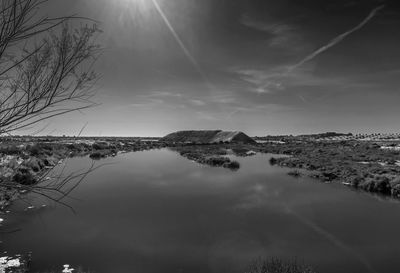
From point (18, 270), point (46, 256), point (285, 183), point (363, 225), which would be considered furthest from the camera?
point (285, 183)

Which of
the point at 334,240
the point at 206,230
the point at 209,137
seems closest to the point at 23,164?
the point at 206,230

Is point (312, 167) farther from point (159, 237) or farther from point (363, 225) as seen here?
point (159, 237)

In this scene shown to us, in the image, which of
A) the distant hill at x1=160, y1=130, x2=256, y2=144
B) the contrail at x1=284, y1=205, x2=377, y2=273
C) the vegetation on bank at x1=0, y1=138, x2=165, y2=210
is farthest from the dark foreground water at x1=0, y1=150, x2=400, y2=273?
the distant hill at x1=160, y1=130, x2=256, y2=144

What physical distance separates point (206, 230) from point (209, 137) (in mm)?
130309

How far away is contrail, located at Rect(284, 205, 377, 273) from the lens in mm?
9781

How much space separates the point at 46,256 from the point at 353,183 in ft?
81.9

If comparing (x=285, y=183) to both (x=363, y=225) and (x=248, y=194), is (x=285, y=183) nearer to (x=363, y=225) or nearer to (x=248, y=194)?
(x=248, y=194)

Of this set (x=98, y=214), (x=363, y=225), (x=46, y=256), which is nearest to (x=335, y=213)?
(x=363, y=225)

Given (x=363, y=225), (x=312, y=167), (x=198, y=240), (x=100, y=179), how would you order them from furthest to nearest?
(x=312, y=167)
(x=100, y=179)
(x=363, y=225)
(x=198, y=240)

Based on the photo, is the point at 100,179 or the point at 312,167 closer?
the point at 100,179

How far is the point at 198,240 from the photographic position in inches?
468

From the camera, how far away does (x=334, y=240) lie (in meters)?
12.0

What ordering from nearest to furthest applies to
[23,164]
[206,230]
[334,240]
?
[334,240]
[206,230]
[23,164]

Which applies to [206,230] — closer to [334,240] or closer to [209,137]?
[334,240]
